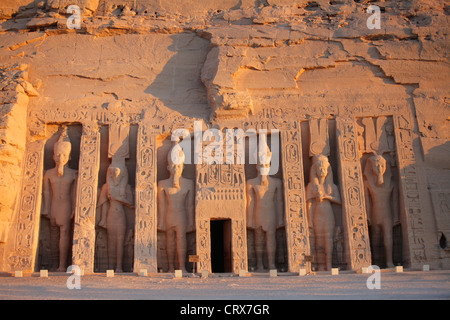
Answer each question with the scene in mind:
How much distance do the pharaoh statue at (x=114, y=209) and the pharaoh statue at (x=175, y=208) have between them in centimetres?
67

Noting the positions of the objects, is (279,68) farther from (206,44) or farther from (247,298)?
(247,298)

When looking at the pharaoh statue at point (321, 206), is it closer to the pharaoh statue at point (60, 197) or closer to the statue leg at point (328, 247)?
the statue leg at point (328, 247)

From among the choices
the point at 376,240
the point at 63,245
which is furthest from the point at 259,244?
the point at 63,245

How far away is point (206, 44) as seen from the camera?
12273mm

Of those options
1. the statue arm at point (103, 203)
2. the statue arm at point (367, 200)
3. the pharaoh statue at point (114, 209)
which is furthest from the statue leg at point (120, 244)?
the statue arm at point (367, 200)

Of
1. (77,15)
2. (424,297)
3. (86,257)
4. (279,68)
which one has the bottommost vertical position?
(424,297)

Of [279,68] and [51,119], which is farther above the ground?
[279,68]

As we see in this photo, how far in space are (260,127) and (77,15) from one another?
463 cm

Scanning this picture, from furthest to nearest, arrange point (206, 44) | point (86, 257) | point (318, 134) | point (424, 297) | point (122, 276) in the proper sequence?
point (206, 44) → point (318, 134) → point (86, 257) → point (122, 276) → point (424, 297)

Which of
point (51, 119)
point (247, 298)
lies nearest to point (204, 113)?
point (51, 119)

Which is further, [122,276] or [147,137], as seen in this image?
[147,137]

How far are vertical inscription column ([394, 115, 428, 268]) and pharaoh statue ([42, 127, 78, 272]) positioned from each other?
20.3 feet

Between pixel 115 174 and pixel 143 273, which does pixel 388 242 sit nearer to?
pixel 143 273

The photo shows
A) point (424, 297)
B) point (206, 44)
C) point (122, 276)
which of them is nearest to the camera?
point (424, 297)
